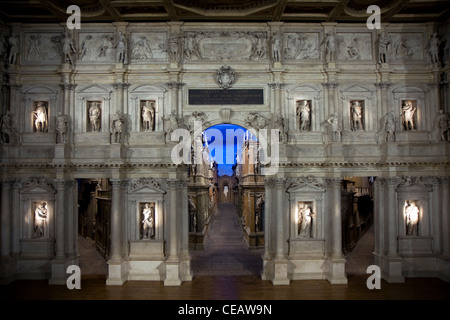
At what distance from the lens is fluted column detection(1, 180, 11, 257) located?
14578mm

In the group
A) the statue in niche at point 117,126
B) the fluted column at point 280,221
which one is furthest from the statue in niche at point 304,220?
the statue in niche at point 117,126

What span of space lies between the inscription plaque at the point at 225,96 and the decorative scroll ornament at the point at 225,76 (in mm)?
293

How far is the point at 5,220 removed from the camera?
1466 cm

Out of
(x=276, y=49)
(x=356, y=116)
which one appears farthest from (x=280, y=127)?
(x=356, y=116)

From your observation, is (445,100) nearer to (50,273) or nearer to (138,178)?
(138,178)

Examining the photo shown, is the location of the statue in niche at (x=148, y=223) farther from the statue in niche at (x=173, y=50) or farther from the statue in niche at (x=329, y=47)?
the statue in niche at (x=329, y=47)

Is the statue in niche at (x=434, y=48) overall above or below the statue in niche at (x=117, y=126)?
above

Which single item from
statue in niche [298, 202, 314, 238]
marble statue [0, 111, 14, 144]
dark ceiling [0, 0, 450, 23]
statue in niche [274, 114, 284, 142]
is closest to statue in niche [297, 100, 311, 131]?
statue in niche [274, 114, 284, 142]

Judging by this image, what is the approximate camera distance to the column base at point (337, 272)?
46.8 feet

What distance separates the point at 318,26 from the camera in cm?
1550

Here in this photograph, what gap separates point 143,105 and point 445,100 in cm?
1263

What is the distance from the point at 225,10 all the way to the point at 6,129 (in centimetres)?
1016
